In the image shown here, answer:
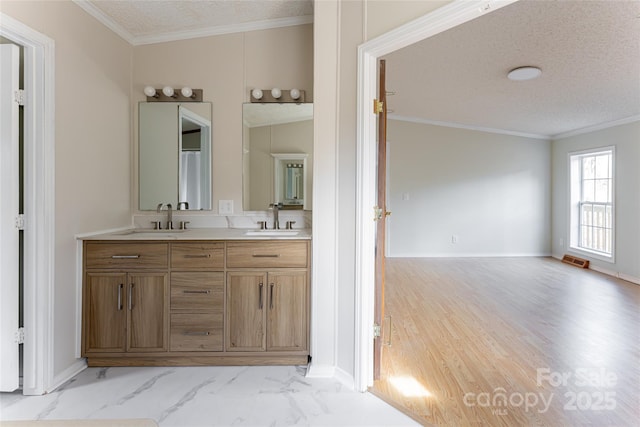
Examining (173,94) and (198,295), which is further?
(173,94)

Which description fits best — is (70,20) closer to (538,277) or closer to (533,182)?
(538,277)

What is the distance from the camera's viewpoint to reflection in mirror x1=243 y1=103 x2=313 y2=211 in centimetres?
279

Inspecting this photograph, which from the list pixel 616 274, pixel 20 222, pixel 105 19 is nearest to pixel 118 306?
pixel 20 222

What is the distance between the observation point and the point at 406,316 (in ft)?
10.9

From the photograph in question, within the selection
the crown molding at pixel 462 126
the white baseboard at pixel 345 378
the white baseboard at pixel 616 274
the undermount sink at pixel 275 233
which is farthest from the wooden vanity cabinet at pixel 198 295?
the white baseboard at pixel 616 274

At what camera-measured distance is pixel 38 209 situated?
6.46 ft

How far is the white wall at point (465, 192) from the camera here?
6355 millimetres

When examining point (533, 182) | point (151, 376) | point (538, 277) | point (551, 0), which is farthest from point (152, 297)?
point (533, 182)

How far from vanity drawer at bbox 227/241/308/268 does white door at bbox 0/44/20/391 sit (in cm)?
119

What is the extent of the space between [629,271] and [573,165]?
2081 mm

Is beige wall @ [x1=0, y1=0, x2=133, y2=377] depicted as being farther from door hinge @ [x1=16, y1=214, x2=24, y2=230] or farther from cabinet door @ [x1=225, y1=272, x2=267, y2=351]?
cabinet door @ [x1=225, y1=272, x2=267, y2=351]

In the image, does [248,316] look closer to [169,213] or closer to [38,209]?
[169,213]

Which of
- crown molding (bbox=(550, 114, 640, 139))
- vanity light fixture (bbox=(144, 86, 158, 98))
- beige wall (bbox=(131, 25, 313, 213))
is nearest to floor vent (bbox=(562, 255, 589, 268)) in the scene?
crown molding (bbox=(550, 114, 640, 139))

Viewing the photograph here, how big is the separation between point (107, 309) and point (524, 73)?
14.1 feet
